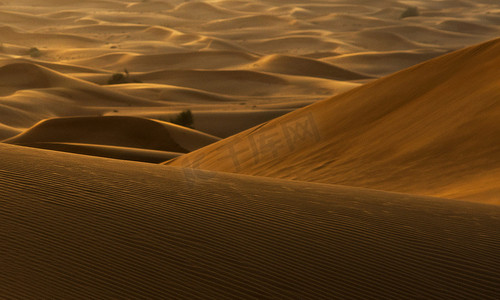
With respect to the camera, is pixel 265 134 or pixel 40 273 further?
pixel 265 134

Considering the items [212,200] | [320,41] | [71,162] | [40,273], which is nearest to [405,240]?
[212,200]

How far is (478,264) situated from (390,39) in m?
57.6

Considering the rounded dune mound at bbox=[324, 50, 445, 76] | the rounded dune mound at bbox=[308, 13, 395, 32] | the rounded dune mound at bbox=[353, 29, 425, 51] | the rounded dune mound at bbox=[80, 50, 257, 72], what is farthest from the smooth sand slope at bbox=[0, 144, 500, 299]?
the rounded dune mound at bbox=[308, 13, 395, 32]

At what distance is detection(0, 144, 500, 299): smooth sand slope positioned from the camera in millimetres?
3225

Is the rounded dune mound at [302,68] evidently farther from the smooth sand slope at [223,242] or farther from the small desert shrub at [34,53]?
the smooth sand slope at [223,242]

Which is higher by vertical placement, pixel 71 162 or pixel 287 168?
pixel 71 162

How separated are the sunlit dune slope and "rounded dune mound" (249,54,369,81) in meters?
28.7

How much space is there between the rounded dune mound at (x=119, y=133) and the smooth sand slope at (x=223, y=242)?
510 inches

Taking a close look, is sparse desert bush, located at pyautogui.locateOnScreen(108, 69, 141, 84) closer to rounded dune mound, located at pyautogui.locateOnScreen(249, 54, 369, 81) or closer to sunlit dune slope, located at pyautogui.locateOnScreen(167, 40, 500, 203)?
rounded dune mound, located at pyautogui.locateOnScreen(249, 54, 369, 81)

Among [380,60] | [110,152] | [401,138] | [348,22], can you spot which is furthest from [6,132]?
[348,22]

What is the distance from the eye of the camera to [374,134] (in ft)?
33.8

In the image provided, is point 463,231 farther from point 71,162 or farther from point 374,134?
point 374,134

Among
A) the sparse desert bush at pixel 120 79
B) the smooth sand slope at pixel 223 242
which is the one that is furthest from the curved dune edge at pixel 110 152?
the sparse desert bush at pixel 120 79

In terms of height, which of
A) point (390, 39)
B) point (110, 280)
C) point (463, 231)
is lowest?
point (390, 39)
